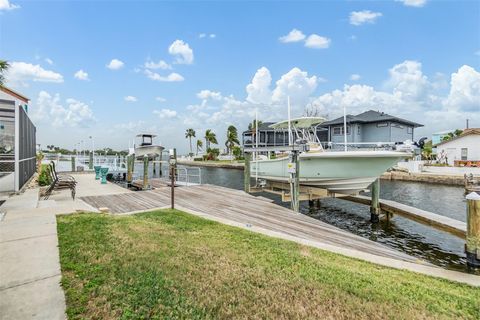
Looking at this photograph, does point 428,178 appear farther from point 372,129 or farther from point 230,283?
point 230,283

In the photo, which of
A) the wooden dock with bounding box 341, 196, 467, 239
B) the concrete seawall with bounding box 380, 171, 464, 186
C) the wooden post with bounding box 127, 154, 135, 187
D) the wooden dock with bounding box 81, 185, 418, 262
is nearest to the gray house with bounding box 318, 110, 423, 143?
the concrete seawall with bounding box 380, 171, 464, 186

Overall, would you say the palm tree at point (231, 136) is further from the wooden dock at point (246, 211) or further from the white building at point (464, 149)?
the wooden dock at point (246, 211)

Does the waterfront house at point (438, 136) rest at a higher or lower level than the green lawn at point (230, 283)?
higher

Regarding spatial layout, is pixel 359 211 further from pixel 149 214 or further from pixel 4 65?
pixel 4 65

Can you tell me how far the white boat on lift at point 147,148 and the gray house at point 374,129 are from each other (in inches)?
789

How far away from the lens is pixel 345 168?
388 inches

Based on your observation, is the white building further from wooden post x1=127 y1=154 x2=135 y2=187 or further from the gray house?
wooden post x1=127 y1=154 x2=135 y2=187

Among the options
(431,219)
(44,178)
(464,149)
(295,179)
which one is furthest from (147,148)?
(464,149)

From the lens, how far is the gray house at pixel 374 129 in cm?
3253

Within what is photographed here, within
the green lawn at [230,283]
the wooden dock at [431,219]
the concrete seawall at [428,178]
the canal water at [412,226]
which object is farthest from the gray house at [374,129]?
the green lawn at [230,283]

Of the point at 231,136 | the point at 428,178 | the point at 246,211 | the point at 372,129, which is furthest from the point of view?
the point at 231,136

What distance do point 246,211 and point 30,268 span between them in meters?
5.50

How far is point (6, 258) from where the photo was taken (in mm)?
3580

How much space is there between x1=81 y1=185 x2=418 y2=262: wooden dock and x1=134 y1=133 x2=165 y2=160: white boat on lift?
1738 cm
